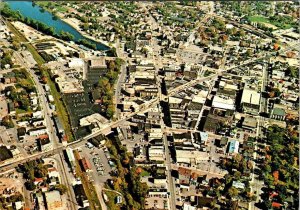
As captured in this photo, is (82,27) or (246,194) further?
(82,27)

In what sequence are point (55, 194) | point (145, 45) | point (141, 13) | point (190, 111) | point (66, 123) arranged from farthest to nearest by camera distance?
point (141, 13) → point (145, 45) → point (190, 111) → point (66, 123) → point (55, 194)

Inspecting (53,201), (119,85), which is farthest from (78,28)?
A: (53,201)

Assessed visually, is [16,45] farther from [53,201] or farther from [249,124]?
[249,124]

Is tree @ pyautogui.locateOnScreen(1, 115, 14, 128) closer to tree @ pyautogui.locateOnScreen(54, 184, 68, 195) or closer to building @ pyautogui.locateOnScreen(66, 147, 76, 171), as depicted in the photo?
building @ pyautogui.locateOnScreen(66, 147, 76, 171)

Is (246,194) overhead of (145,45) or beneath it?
beneath

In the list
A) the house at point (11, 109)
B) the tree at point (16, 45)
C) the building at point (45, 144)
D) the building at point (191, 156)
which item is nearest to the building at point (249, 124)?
the building at point (191, 156)

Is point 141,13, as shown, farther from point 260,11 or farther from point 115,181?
point 115,181

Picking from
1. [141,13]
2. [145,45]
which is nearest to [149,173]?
[145,45]
